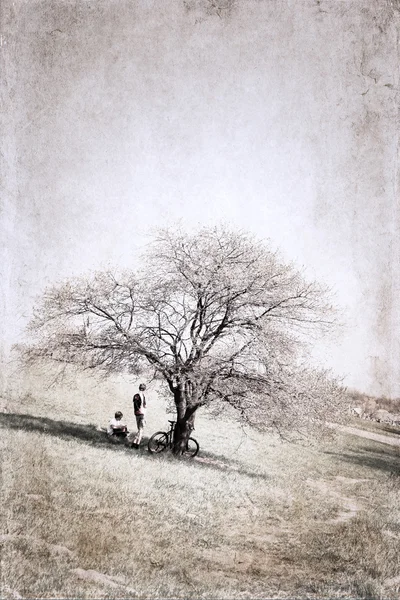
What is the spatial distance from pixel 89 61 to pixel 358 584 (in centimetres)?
707

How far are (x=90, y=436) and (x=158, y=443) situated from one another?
1.11 metres

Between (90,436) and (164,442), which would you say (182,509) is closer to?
(164,442)

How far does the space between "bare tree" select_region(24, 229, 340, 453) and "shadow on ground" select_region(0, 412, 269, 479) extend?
0.42 meters

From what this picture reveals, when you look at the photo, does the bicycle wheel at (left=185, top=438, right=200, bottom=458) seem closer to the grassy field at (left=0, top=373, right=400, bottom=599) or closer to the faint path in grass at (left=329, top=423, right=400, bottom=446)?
the grassy field at (left=0, top=373, right=400, bottom=599)

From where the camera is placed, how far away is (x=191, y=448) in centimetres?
693

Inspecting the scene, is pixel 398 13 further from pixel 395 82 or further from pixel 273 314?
pixel 273 314

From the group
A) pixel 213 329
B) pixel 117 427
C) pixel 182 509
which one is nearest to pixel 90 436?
pixel 117 427

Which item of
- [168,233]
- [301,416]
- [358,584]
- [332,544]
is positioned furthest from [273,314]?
[358,584]

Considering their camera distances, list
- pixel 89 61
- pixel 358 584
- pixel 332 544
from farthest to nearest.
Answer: pixel 89 61
pixel 332 544
pixel 358 584

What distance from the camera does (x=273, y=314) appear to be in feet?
23.3

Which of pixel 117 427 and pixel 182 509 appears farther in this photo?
pixel 117 427

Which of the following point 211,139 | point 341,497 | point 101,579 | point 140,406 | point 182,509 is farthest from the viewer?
point 140,406

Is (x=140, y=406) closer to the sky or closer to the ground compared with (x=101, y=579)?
closer to the sky

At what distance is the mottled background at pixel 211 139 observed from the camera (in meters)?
6.17
